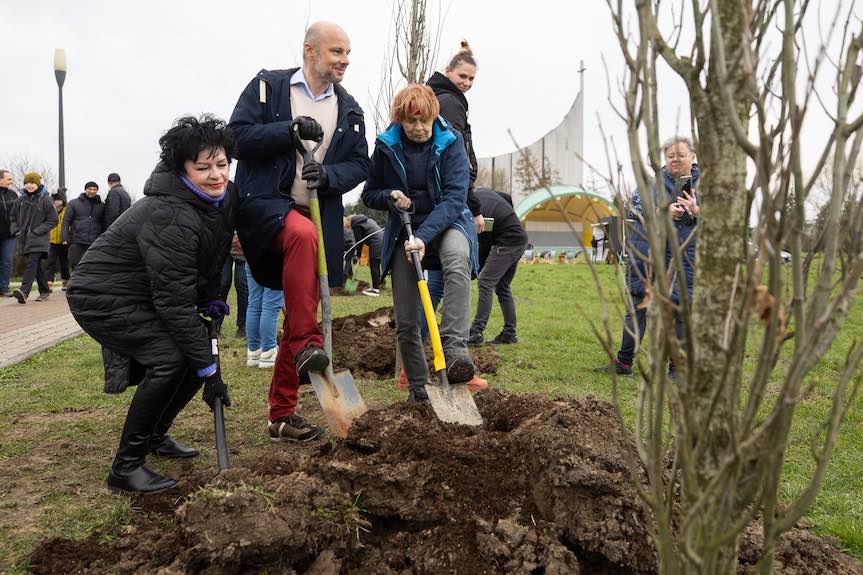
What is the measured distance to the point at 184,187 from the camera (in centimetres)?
341

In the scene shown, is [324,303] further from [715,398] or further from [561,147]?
[561,147]

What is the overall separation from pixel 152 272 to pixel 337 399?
46.0 inches

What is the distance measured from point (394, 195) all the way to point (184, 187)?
4.18 ft

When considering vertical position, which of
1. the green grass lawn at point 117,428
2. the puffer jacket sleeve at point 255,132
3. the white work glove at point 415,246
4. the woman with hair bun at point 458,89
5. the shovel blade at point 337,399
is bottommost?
the green grass lawn at point 117,428

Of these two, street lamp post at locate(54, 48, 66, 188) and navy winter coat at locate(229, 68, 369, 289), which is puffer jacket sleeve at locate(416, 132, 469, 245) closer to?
navy winter coat at locate(229, 68, 369, 289)

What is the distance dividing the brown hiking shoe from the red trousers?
0.92 feet

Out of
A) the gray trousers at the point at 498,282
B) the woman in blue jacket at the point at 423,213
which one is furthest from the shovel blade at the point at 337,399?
the gray trousers at the point at 498,282

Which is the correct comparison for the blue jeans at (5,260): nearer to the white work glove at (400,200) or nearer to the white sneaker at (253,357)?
the white sneaker at (253,357)

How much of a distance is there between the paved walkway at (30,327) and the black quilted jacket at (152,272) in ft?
12.4

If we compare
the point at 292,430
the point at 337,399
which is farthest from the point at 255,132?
the point at 292,430

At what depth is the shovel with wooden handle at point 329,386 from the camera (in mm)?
3838

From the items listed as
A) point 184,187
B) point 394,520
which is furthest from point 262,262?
point 394,520

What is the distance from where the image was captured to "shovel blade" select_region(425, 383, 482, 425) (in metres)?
3.60

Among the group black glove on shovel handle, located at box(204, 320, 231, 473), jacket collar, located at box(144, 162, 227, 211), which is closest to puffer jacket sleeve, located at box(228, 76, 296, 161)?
jacket collar, located at box(144, 162, 227, 211)
